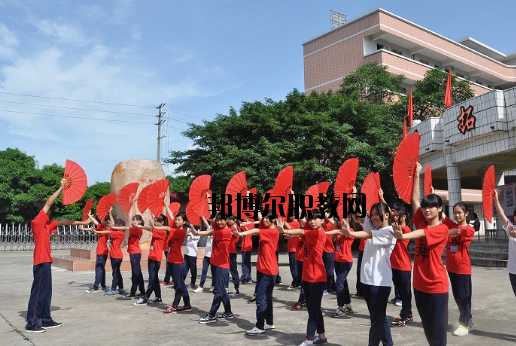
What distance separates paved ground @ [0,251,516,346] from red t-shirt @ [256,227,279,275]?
772 mm

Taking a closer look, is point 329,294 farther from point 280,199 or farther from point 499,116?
point 499,116

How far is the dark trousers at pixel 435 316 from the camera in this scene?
3652mm

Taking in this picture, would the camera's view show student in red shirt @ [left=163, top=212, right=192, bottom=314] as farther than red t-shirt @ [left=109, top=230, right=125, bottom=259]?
No

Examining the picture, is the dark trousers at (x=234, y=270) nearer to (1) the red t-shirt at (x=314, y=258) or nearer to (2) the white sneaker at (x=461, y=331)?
(1) the red t-shirt at (x=314, y=258)

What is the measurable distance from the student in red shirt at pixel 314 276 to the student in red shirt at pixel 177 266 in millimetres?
2542

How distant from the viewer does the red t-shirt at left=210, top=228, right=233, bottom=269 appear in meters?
6.23

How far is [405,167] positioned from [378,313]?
142cm

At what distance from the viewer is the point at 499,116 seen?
42.7 ft

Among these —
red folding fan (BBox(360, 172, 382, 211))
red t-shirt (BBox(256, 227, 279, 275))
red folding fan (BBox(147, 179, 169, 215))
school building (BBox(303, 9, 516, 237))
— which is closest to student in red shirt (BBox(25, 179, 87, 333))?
red folding fan (BBox(147, 179, 169, 215))

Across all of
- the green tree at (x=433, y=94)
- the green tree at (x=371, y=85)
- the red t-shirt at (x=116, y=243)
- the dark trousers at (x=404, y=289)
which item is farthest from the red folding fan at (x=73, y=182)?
the green tree at (x=433, y=94)

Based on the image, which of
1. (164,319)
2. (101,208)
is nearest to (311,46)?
(101,208)

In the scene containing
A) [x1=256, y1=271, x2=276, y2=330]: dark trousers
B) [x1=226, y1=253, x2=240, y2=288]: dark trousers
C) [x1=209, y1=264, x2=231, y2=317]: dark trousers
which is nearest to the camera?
[x1=256, y1=271, x2=276, y2=330]: dark trousers

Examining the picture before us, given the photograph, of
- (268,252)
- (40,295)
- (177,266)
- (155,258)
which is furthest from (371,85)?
(40,295)

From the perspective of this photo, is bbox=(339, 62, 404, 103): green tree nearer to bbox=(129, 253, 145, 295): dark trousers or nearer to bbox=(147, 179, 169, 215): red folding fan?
bbox=(129, 253, 145, 295): dark trousers
